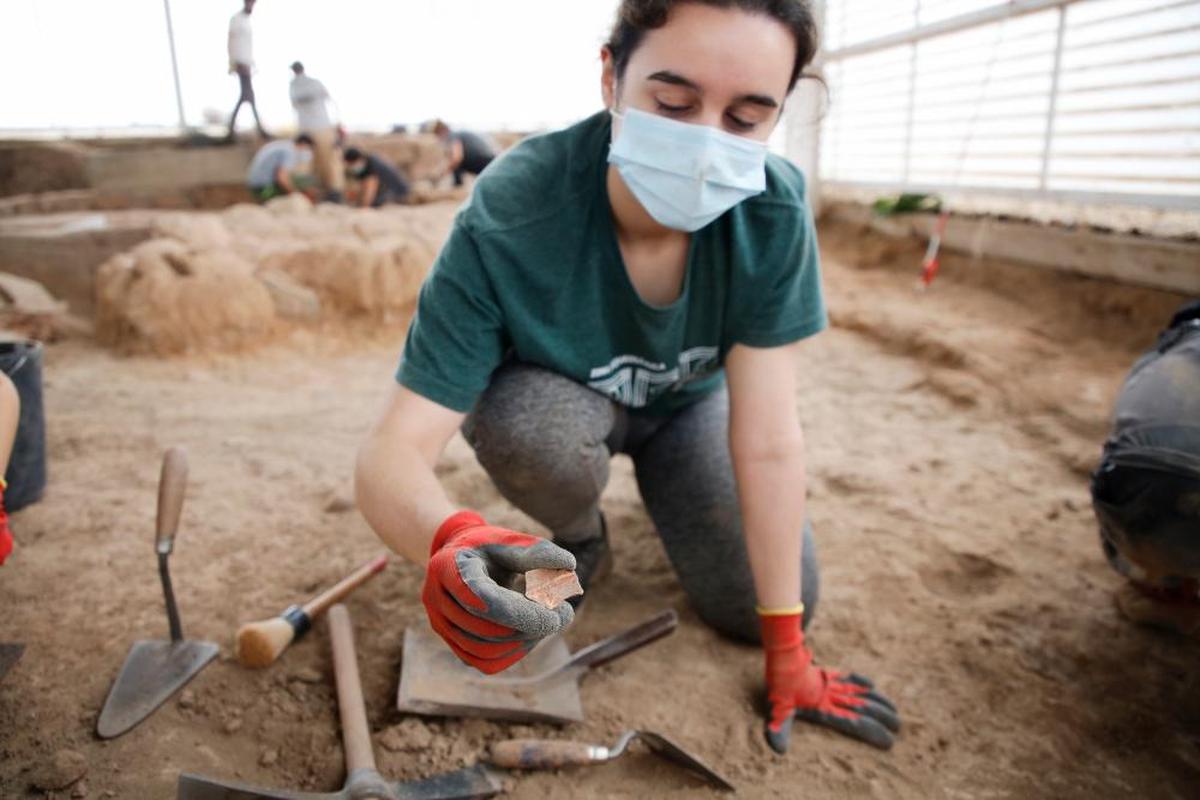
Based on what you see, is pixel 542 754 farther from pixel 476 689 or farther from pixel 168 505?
pixel 168 505

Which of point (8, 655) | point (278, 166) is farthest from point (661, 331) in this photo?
point (278, 166)

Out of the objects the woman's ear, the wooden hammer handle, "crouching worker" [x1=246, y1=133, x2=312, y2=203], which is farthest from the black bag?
"crouching worker" [x1=246, y1=133, x2=312, y2=203]

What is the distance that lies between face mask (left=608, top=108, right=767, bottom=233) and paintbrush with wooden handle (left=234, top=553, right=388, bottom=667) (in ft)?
3.21

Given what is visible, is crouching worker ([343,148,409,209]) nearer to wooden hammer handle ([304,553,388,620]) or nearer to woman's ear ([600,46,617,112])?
wooden hammer handle ([304,553,388,620])

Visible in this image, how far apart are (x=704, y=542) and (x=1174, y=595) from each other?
0.98 metres

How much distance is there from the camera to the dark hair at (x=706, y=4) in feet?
3.70

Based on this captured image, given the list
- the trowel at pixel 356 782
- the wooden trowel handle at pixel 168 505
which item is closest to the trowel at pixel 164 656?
the wooden trowel handle at pixel 168 505

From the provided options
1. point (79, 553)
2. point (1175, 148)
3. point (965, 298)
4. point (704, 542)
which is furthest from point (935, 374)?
point (79, 553)

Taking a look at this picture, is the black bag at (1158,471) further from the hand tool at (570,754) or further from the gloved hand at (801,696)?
the hand tool at (570,754)

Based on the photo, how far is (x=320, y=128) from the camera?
18.1 feet

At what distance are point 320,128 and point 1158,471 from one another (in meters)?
5.53

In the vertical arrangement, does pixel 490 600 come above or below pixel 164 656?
above

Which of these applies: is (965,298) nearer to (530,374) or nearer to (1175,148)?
(1175,148)

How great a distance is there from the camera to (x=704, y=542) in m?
1.55
